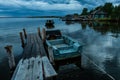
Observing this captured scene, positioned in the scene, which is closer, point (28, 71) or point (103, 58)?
point (28, 71)

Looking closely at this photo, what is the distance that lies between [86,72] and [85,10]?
11735 cm

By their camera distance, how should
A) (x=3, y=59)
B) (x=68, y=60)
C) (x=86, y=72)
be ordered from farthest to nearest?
(x=3, y=59)
(x=68, y=60)
(x=86, y=72)

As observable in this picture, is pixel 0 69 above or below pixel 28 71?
below

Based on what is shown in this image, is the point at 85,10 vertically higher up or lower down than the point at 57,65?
higher up

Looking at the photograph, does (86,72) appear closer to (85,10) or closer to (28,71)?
(28,71)

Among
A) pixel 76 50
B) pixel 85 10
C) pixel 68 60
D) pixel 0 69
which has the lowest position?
pixel 0 69

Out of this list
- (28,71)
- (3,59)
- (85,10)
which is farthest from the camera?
(85,10)

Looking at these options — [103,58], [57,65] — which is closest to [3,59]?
[57,65]

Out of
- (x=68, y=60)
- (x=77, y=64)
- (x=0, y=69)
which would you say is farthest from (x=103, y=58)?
(x=0, y=69)

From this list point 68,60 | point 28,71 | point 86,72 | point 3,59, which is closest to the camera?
point 28,71

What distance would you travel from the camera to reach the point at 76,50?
1150 centimetres

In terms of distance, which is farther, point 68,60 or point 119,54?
point 119,54

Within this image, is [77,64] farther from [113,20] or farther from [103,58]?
[113,20]

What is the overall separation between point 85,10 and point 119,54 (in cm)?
11241
